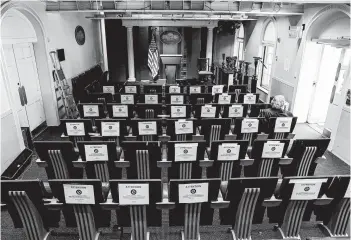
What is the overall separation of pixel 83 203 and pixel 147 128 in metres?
2.09

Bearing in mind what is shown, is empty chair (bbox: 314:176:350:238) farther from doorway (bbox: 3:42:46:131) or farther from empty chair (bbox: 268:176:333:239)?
doorway (bbox: 3:42:46:131)

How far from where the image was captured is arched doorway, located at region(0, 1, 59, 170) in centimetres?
535

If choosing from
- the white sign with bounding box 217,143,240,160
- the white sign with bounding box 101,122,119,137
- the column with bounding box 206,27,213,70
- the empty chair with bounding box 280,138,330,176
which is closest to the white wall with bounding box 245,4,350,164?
the empty chair with bounding box 280,138,330,176

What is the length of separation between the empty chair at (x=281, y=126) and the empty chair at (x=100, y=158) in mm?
2975

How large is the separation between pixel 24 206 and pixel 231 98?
17.9 feet

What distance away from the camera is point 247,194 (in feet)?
9.98

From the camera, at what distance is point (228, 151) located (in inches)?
156

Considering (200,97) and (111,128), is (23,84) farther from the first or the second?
(200,97)

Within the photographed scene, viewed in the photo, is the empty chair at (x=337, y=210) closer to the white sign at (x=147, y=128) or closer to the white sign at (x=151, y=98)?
the white sign at (x=147, y=128)

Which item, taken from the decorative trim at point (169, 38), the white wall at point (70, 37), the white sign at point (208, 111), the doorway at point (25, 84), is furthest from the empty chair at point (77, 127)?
the decorative trim at point (169, 38)

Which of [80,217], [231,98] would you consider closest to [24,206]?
[80,217]

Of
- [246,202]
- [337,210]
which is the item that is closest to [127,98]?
[246,202]

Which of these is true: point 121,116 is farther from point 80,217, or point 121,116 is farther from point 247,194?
point 247,194

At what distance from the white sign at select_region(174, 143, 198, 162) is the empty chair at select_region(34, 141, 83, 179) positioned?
1.60m
